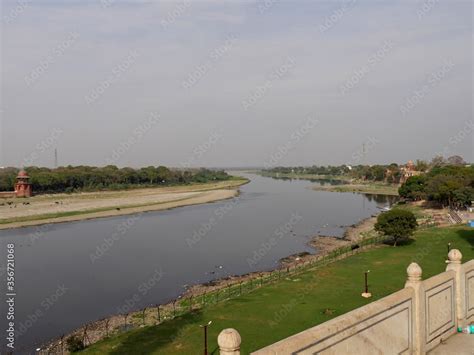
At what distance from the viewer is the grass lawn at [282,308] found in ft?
54.6

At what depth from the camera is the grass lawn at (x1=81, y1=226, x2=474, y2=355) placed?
16641 millimetres

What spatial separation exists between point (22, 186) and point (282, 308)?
3041 inches

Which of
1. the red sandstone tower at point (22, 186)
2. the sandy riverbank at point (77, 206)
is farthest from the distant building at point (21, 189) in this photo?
the sandy riverbank at point (77, 206)

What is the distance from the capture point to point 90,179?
105 m

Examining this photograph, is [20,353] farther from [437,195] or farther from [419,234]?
[437,195]

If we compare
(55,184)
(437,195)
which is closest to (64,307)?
(437,195)

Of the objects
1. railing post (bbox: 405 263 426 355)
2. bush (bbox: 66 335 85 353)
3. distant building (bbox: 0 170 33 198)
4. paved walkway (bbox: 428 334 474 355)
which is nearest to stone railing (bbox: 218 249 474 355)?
railing post (bbox: 405 263 426 355)

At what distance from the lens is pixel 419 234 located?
3822 centimetres

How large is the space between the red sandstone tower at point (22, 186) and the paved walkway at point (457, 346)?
282 ft

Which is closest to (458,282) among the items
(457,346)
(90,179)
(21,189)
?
(457,346)

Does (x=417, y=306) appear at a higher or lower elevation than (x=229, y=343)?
lower

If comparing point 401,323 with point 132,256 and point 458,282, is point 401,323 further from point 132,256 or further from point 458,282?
point 132,256

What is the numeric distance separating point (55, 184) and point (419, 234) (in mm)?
77865

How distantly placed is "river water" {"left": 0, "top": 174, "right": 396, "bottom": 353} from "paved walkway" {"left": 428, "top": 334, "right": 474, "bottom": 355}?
1763cm
